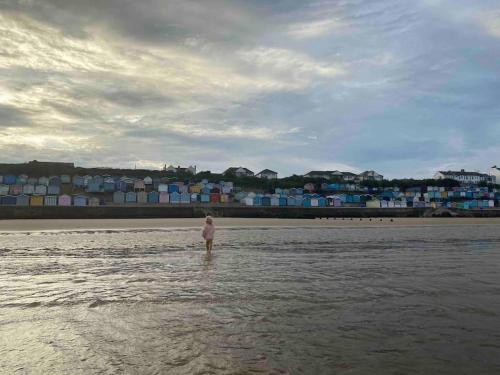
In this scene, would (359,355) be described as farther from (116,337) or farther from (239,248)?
(239,248)

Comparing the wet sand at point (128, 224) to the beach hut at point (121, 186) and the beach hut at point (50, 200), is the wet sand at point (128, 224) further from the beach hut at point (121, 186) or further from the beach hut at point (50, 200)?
the beach hut at point (121, 186)

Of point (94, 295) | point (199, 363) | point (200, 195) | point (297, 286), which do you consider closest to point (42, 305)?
point (94, 295)

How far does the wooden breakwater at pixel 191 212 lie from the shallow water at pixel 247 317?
107 feet

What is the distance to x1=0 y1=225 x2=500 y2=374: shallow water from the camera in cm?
529

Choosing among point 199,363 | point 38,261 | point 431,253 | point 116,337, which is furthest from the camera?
point 431,253

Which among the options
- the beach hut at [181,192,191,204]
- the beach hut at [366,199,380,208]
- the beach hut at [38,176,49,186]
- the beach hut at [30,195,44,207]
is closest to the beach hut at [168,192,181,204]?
the beach hut at [181,192,191,204]

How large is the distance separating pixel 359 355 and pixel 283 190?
82384mm

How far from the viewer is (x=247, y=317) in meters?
7.39

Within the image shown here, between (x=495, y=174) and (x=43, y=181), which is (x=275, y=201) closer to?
(x=43, y=181)

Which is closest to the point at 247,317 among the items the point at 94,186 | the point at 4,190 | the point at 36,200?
the point at 36,200

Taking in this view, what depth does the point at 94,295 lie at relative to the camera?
29.5 ft

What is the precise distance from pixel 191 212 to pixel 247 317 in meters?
44.0

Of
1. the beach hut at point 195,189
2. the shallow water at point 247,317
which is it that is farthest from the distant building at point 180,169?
the shallow water at point 247,317

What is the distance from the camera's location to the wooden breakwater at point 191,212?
142ft
